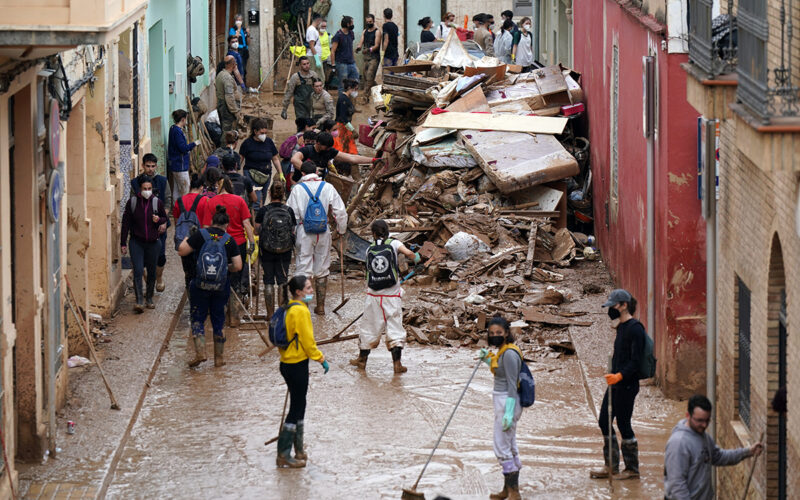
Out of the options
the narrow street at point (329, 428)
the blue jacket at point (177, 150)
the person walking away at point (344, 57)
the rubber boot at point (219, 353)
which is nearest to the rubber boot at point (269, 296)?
the narrow street at point (329, 428)

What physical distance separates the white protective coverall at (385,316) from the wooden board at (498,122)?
21.9 ft

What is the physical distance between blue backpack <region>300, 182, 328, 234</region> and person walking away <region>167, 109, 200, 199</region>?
5.54m

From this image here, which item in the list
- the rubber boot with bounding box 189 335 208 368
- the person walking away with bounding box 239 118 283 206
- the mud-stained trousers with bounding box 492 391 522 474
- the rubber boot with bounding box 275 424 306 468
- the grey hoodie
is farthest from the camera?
the person walking away with bounding box 239 118 283 206

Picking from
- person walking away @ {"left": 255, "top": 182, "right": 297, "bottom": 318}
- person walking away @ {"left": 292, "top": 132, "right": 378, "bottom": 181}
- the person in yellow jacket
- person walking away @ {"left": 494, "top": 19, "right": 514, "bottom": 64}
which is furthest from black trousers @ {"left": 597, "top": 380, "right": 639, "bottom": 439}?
person walking away @ {"left": 494, "top": 19, "right": 514, "bottom": 64}

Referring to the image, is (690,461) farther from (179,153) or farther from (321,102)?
(321,102)

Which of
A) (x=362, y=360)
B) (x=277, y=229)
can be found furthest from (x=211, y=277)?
(x=277, y=229)

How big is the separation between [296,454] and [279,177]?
29.4ft

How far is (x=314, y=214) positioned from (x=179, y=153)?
5915 millimetres

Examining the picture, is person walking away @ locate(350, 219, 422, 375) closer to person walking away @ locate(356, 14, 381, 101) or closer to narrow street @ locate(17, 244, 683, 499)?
narrow street @ locate(17, 244, 683, 499)

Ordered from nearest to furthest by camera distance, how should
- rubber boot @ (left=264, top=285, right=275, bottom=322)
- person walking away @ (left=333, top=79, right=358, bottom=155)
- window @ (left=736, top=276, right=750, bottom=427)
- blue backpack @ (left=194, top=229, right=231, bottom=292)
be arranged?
window @ (left=736, top=276, right=750, bottom=427) < blue backpack @ (left=194, top=229, right=231, bottom=292) < rubber boot @ (left=264, top=285, right=275, bottom=322) < person walking away @ (left=333, top=79, right=358, bottom=155)

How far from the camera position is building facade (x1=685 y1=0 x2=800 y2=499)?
7.57 m

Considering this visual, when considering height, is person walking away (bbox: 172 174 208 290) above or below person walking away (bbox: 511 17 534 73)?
below

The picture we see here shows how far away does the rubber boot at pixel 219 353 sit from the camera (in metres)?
14.1

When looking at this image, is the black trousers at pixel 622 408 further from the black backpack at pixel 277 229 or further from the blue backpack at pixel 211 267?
Answer: the black backpack at pixel 277 229
